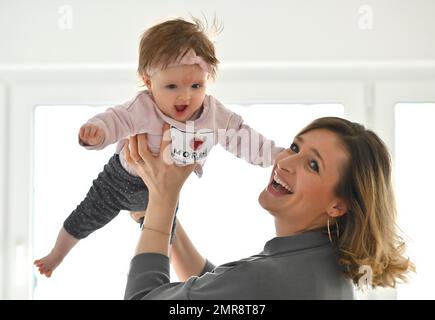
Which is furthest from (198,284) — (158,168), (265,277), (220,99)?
(220,99)

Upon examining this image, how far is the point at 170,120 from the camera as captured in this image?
3.56ft

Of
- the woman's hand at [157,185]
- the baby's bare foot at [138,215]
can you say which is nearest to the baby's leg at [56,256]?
the baby's bare foot at [138,215]

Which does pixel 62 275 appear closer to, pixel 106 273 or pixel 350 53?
pixel 106 273

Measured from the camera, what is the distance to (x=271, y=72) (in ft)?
6.23

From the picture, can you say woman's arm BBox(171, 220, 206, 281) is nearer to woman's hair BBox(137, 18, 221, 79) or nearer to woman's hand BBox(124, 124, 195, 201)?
woman's hand BBox(124, 124, 195, 201)

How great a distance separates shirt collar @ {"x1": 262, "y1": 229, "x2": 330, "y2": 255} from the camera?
1001mm

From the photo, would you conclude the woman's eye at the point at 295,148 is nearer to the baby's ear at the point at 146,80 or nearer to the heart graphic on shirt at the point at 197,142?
the heart graphic on shirt at the point at 197,142

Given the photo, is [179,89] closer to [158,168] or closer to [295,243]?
[158,168]

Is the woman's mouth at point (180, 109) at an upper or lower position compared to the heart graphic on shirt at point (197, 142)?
upper

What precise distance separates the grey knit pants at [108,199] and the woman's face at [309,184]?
21 centimetres

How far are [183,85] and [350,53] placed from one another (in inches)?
36.2

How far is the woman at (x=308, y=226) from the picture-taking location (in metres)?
0.96

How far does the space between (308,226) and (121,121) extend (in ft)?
1.17
